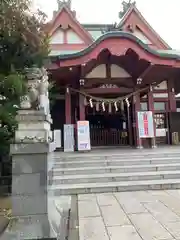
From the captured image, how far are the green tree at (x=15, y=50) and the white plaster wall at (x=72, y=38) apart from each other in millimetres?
7076

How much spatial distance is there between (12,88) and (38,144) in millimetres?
2147

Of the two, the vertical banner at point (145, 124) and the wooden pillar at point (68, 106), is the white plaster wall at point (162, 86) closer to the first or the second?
the vertical banner at point (145, 124)

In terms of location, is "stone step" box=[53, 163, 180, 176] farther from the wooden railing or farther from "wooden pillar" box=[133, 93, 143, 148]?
the wooden railing

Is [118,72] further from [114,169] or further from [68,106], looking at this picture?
[114,169]

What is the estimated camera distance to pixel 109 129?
490 inches

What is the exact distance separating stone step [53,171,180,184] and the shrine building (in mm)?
3656

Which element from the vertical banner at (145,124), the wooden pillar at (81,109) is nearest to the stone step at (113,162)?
the vertical banner at (145,124)

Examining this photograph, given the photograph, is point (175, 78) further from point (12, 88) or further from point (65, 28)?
point (12, 88)

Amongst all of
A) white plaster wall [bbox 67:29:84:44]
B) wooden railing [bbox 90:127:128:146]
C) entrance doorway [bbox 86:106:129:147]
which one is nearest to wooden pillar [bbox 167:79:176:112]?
entrance doorway [bbox 86:106:129:147]

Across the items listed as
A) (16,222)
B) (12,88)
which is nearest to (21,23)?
(12,88)

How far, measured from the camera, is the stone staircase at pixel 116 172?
5.92m

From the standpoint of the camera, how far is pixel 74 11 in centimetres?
1345

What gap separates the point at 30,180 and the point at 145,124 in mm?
7645

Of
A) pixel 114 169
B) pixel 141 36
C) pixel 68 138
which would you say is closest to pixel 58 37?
pixel 141 36
